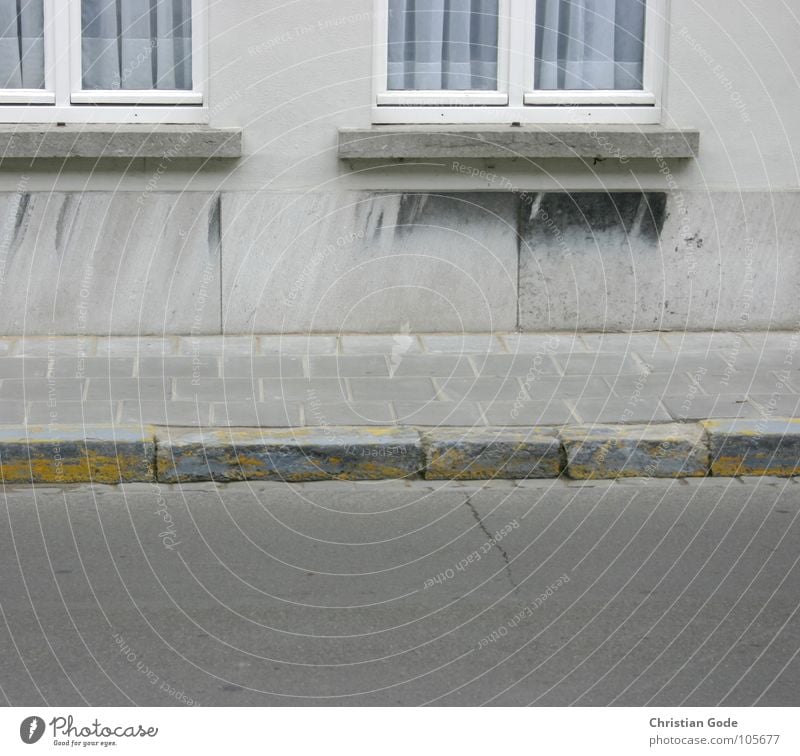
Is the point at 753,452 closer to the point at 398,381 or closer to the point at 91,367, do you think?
the point at 398,381

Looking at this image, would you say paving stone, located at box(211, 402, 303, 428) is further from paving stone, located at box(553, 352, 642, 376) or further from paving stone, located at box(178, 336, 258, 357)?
paving stone, located at box(553, 352, 642, 376)

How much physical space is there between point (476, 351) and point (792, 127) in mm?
2504

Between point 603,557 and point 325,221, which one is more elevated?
point 325,221

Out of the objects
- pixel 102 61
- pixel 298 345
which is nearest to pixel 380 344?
pixel 298 345

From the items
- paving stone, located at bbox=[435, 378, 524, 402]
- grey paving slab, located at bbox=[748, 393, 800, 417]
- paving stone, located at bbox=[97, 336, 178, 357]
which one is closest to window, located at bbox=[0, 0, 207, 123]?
paving stone, located at bbox=[97, 336, 178, 357]

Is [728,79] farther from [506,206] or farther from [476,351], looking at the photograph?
[476,351]

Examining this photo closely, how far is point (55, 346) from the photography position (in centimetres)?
855

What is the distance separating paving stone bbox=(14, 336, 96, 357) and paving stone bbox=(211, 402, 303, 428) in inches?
59.4

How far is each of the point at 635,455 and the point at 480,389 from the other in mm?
1159

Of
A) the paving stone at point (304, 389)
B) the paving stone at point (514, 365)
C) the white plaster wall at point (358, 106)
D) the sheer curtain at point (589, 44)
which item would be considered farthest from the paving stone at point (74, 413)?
the sheer curtain at point (589, 44)

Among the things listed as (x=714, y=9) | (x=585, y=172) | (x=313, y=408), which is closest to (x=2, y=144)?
(x=313, y=408)

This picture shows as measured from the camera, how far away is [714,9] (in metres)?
8.75

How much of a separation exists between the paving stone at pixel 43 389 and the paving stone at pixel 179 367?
1.45 ft

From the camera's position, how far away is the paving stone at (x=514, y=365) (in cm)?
803
